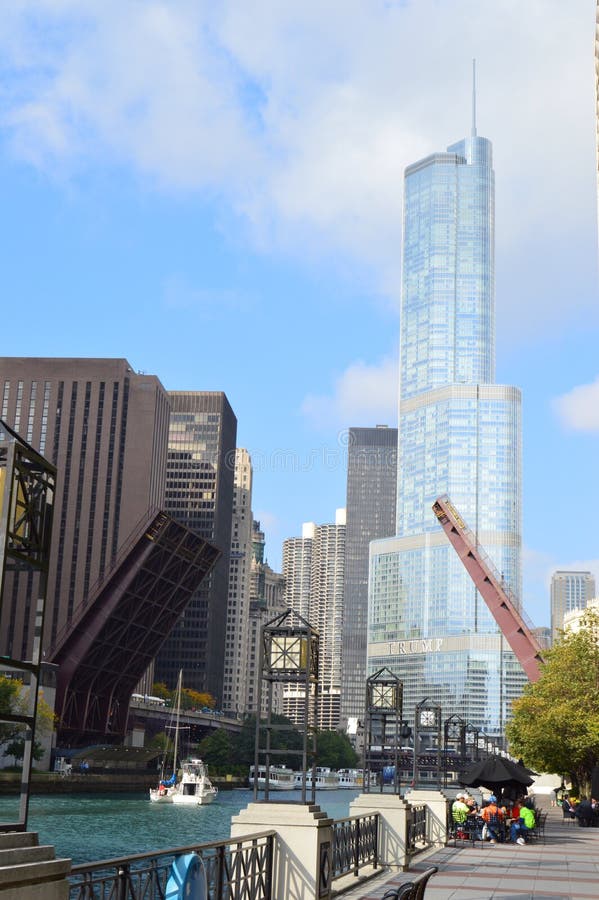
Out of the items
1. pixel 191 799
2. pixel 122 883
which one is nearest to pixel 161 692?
pixel 191 799

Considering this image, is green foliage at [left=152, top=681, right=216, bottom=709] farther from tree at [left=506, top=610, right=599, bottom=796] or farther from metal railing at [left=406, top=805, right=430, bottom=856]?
metal railing at [left=406, top=805, right=430, bottom=856]

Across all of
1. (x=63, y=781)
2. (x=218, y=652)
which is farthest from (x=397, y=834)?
(x=218, y=652)

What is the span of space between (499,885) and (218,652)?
18482 cm

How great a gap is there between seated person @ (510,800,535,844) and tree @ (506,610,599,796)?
17246mm

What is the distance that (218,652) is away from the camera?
19788cm

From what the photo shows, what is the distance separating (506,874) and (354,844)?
3769 millimetres

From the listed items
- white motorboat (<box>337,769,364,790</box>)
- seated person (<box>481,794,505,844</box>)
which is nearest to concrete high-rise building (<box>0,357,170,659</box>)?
white motorboat (<box>337,769,364,790</box>)

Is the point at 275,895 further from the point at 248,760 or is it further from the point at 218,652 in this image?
the point at 218,652

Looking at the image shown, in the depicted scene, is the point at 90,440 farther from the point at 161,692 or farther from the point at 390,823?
the point at 390,823

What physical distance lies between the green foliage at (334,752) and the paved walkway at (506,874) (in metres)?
150

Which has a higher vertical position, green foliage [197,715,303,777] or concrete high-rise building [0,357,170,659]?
concrete high-rise building [0,357,170,659]

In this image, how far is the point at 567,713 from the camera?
45.4m

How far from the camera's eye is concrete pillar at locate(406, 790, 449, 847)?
24.9 meters

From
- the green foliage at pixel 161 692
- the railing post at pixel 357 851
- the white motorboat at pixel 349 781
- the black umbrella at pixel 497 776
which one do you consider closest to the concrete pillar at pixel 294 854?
the railing post at pixel 357 851
